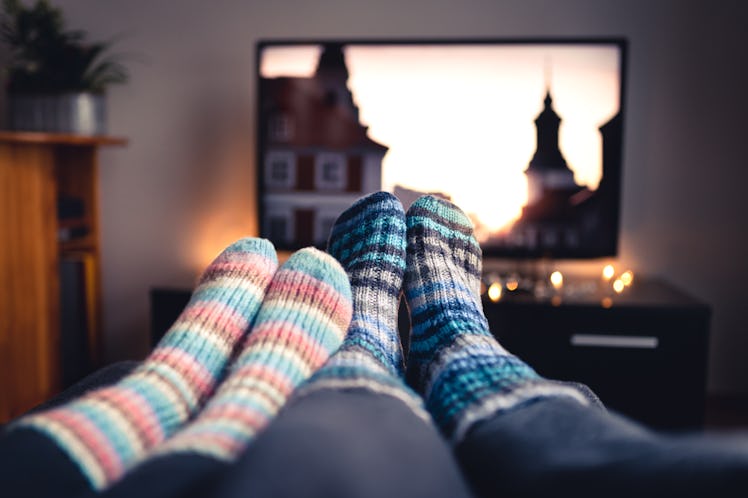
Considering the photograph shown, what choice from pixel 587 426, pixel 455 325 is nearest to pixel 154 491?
pixel 587 426

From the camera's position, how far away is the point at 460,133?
75.8 inches

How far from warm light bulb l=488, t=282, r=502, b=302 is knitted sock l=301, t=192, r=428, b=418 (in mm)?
617

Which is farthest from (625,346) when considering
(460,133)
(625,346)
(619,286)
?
(460,133)

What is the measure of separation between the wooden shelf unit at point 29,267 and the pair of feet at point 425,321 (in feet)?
3.46

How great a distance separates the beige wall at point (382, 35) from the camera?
Answer: 1.94m

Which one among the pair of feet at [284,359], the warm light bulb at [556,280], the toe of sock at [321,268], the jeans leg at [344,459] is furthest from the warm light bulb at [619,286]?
the jeans leg at [344,459]

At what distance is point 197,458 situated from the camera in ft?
1.33

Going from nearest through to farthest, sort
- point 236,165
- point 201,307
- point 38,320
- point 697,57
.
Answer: point 201,307, point 38,320, point 697,57, point 236,165

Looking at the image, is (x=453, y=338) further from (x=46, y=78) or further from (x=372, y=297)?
(x=46, y=78)

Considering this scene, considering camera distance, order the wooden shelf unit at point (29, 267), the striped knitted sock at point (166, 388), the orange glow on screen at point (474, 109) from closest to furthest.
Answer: the striped knitted sock at point (166, 388) < the wooden shelf unit at point (29, 267) < the orange glow on screen at point (474, 109)

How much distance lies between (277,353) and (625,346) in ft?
4.21

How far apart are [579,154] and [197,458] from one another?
1.70m

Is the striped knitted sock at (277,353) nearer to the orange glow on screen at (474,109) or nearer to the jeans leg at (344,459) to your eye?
the jeans leg at (344,459)

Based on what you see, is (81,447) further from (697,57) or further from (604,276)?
(697,57)
